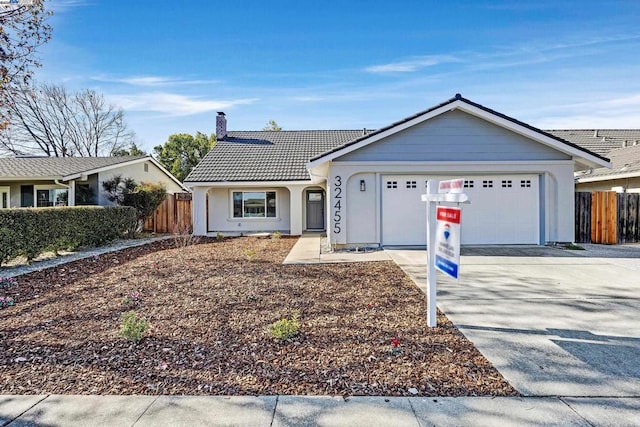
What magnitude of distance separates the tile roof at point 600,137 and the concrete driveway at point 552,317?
14429 mm

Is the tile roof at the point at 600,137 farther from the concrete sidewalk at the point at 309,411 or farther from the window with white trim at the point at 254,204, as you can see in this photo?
the concrete sidewalk at the point at 309,411

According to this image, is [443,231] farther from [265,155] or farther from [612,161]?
[612,161]

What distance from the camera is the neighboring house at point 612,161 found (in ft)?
44.8

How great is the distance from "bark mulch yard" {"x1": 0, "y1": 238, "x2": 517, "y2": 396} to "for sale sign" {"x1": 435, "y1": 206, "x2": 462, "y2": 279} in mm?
862

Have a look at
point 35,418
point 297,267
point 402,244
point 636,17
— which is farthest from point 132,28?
point 636,17

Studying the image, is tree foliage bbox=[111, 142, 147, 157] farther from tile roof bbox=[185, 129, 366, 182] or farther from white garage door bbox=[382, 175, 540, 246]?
white garage door bbox=[382, 175, 540, 246]

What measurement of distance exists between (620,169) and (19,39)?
749 inches

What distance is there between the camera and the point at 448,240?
407 cm

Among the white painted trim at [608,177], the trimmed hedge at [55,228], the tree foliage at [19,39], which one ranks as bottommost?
the trimmed hedge at [55,228]

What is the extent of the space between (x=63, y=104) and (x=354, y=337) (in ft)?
140

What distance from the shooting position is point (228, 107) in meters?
21.2

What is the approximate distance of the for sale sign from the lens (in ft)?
12.7

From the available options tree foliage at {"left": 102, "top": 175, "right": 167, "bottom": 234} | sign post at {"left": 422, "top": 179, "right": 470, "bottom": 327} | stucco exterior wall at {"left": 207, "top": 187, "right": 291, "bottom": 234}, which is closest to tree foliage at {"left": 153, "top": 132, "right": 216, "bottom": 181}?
tree foliage at {"left": 102, "top": 175, "right": 167, "bottom": 234}

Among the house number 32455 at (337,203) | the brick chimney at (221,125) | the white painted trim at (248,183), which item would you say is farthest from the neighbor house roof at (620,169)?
the brick chimney at (221,125)
